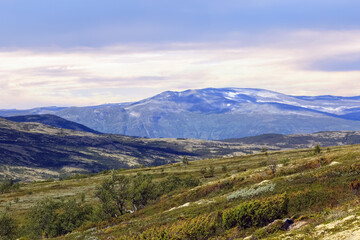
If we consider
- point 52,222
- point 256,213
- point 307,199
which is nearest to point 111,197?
point 52,222

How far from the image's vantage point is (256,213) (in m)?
32.5

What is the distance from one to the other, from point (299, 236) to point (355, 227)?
12.7 ft

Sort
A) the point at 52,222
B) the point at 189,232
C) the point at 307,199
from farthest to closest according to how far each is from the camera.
→ the point at 52,222 < the point at 307,199 < the point at 189,232

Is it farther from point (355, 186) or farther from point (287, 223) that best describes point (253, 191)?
point (287, 223)

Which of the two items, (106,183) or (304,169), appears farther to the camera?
(106,183)

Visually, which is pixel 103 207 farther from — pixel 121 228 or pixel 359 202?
pixel 359 202

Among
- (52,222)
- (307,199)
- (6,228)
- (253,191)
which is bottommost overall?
(6,228)

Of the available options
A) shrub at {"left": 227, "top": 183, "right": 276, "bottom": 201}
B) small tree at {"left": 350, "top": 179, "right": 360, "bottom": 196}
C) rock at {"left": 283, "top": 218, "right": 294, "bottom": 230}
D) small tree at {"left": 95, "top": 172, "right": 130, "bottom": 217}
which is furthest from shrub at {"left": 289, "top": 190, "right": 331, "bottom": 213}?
small tree at {"left": 95, "top": 172, "right": 130, "bottom": 217}

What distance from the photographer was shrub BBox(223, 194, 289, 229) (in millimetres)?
32594

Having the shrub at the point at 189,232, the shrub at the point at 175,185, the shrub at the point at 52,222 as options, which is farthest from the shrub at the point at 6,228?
the shrub at the point at 189,232

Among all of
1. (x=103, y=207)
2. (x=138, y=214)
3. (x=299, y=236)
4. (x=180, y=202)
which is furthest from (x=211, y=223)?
(x=103, y=207)

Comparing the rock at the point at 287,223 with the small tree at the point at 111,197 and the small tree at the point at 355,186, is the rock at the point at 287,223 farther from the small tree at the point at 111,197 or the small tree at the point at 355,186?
the small tree at the point at 111,197

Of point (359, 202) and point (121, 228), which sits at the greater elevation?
point (359, 202)

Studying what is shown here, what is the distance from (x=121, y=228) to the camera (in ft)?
153
